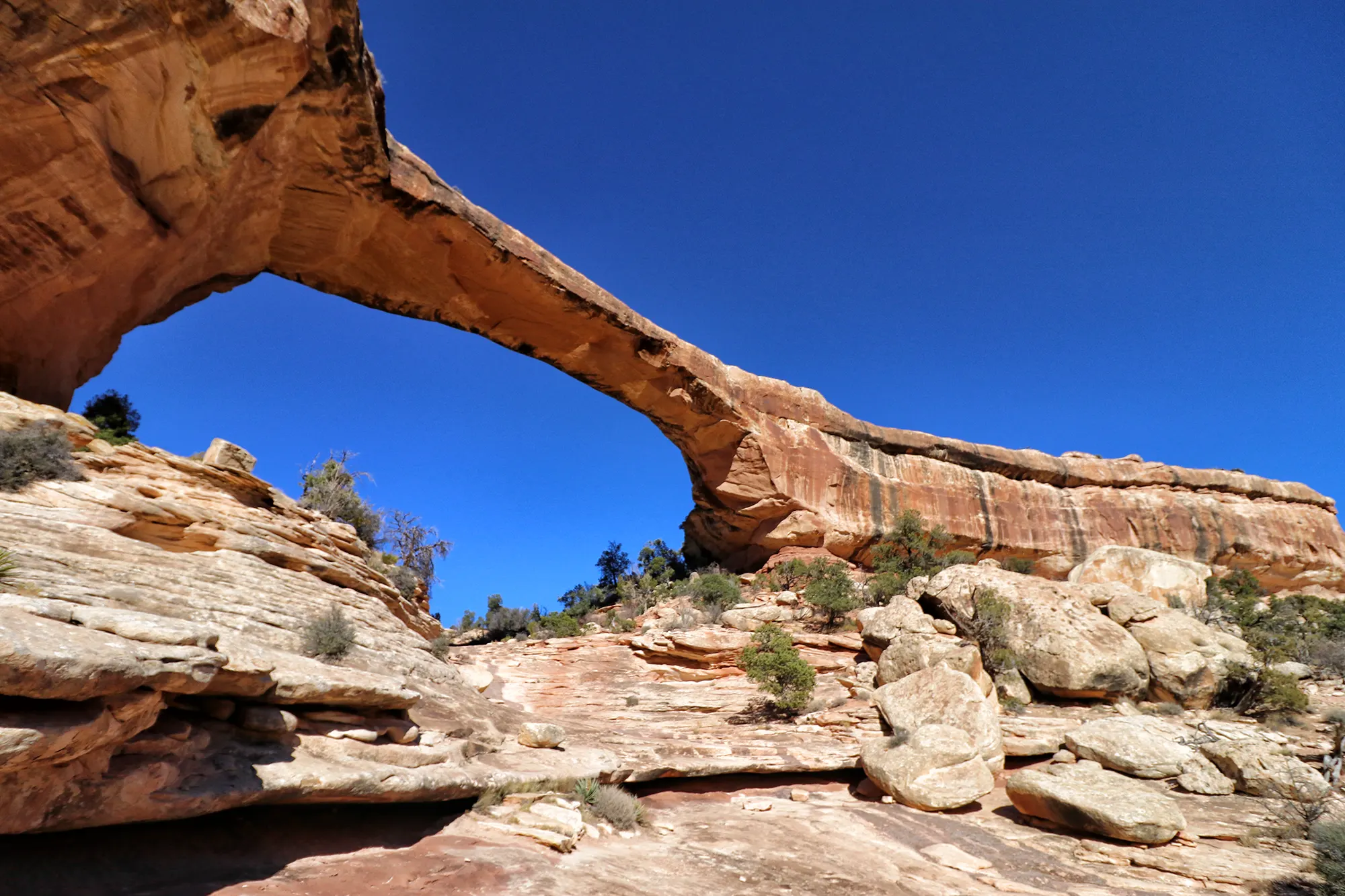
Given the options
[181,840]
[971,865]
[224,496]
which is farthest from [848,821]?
[224,496]

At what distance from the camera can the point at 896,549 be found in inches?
890

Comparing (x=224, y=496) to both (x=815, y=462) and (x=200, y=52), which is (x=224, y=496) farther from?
(x=815, y=462)

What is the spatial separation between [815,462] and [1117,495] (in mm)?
16754

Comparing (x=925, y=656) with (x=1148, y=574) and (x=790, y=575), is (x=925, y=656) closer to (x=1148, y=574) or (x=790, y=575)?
(x=790, y=575)

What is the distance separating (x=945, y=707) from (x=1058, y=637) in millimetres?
3879

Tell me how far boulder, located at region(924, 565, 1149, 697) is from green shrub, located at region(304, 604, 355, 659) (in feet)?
37.5

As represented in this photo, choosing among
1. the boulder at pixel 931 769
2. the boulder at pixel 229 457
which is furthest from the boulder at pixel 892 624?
the boulder at pixel 229 457

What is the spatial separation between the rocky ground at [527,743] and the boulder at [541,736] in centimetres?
5

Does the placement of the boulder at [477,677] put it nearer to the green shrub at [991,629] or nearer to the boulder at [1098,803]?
the boulder at [1098,803]

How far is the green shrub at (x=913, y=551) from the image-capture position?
2036cm

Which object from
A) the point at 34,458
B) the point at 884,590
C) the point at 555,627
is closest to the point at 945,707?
the point at 884,590

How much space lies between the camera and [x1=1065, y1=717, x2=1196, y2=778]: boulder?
8.41 metres

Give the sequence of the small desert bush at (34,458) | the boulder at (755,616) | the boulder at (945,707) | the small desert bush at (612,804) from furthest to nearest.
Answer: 1. the boulder at (755,616)
2. the boulder at (945,707)
3. the small desert bush at (34,458)
4. the small desert bush at (612,804)

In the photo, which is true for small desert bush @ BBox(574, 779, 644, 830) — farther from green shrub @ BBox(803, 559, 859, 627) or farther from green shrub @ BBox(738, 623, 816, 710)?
green shrub @ BBox(803, 559, 859, 627)
